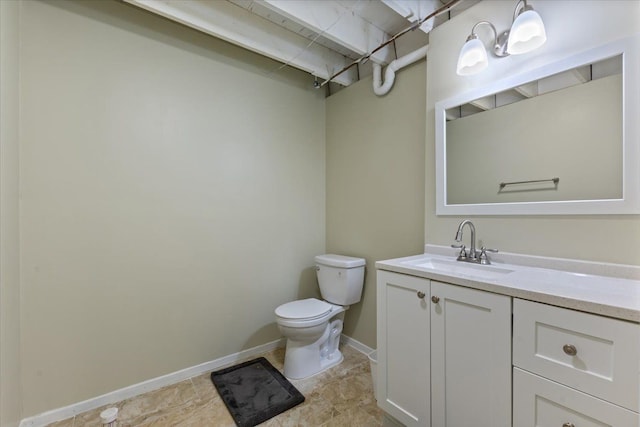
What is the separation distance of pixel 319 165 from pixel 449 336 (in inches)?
73.3

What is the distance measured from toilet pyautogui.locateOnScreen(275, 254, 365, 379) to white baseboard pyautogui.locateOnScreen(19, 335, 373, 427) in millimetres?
374

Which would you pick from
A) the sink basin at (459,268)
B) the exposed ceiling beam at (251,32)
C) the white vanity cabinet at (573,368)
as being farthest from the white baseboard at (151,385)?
the exposed ceiling beam at (251,32)

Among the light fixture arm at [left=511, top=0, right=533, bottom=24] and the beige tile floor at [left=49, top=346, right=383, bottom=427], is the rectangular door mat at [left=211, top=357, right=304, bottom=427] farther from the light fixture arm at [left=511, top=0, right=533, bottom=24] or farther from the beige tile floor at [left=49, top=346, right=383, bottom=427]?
the light fixture arm at [left=511, top=0, right=533, bottom=24]

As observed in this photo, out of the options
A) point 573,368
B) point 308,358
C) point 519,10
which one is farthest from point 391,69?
point 308,358

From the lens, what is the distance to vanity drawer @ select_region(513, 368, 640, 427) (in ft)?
2.58

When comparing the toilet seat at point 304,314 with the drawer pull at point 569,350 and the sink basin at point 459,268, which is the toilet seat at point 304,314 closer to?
the sink basin at point 459,268

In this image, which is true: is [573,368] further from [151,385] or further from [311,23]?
[151,385]

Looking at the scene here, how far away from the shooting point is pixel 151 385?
1811mm

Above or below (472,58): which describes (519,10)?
above

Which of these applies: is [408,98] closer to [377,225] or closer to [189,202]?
[377,225]

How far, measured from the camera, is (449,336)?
45.9 inches

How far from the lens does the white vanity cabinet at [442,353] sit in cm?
102

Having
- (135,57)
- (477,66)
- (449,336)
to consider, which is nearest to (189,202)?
(135,57)

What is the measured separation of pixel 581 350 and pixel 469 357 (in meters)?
0.37
